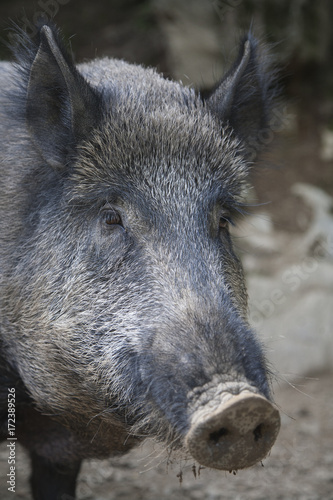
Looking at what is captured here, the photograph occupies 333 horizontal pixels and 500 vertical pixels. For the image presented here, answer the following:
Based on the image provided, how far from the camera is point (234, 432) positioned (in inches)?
108

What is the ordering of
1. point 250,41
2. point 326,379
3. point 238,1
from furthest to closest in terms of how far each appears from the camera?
point 238,1 < point 326,379 < point 250,41

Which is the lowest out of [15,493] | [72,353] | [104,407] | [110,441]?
[15,493]

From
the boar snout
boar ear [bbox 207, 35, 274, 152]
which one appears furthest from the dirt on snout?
the boar snout

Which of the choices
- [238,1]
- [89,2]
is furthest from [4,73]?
[89,2]

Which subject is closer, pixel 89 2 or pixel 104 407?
pixel 104 407

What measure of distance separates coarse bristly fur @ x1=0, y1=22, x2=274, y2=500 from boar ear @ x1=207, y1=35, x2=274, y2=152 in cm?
2

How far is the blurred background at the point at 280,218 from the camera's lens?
239 inches

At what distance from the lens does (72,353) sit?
12.1ft

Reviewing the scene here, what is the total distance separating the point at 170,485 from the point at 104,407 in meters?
2.58

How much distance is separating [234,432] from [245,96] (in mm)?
2423

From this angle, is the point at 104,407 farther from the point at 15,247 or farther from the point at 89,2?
the point at 89,2

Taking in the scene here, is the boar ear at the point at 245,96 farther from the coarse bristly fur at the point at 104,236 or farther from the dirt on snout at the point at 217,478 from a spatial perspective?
the dirt on snout at the point at 217,478

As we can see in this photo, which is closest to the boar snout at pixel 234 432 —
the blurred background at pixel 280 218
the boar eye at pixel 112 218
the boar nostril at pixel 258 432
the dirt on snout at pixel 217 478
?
the boar nostril at pixel 258 432

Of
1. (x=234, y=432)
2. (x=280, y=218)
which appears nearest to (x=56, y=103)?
(x=234, y=432)
